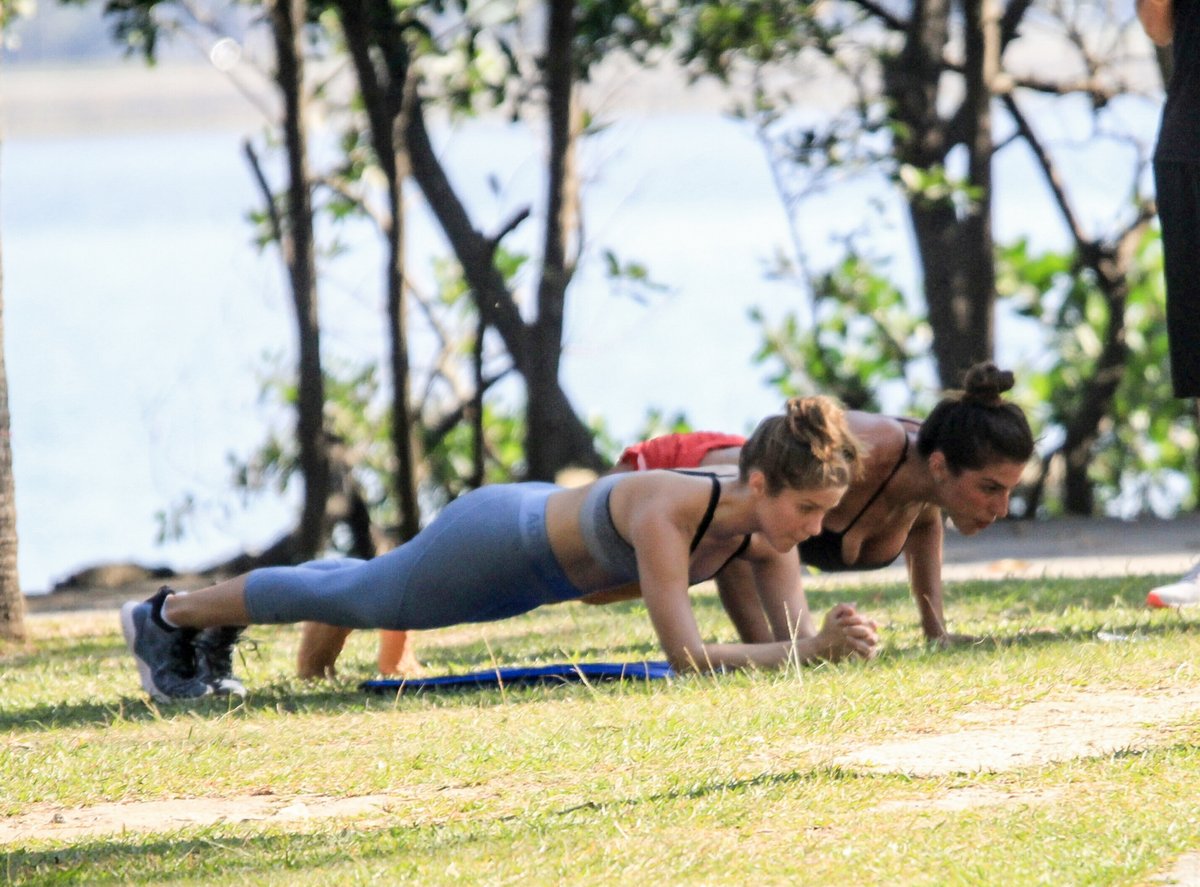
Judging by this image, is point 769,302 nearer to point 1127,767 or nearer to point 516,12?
point 516,12

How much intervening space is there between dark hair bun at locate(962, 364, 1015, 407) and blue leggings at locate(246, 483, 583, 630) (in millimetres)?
1280

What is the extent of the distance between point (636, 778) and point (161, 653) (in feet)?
6.75

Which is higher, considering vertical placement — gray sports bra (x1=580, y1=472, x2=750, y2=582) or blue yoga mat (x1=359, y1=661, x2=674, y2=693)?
gray sports bra (x1=580, y1=472, x2=750, y2=582)

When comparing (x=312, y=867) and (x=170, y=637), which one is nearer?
(x=312, y=867)

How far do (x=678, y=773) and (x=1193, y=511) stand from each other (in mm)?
8501

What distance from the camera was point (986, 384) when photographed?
5.20m

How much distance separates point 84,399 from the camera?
17609mm

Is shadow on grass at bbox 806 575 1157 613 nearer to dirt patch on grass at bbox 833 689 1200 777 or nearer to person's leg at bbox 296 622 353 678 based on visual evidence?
dirt patch on grass at bbox 833 689 1200 777

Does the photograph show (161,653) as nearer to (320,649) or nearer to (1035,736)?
(320,649)

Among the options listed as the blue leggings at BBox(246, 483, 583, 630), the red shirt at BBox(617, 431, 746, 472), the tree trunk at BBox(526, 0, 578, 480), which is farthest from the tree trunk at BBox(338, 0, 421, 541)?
the blue leggings at BBox(246, 483, 583, 630)

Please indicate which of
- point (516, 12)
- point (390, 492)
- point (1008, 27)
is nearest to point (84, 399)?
point (390, 492)

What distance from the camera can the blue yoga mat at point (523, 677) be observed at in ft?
16.0

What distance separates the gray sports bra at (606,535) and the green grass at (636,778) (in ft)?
1.21

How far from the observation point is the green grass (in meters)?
3.09
